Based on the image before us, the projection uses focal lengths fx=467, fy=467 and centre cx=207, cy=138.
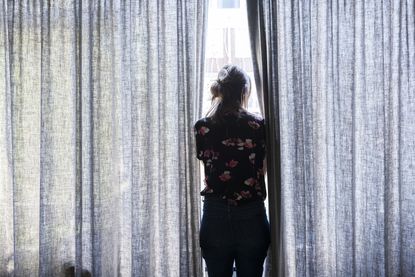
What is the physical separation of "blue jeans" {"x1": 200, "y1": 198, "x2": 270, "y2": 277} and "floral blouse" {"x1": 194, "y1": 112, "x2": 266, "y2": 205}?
0.05 meters

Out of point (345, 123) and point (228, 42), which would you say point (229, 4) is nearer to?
point (228, 42)

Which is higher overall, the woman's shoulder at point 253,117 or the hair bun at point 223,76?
the hair bun at point 223,76

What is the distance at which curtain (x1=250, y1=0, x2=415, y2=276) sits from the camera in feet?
7.65

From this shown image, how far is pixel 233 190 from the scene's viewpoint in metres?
2.03

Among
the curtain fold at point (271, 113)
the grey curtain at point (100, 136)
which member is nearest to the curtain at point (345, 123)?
the curtain fold at point (271, 113)

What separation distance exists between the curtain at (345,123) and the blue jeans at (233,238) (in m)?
0.31

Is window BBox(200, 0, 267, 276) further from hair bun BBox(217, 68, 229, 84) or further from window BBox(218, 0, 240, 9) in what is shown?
hair bun BBox(217, 68, 229, 84)

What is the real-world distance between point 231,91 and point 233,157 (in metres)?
0.31

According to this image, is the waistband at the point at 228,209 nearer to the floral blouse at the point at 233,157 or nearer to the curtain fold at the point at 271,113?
the floral blouse at the point at 233,157

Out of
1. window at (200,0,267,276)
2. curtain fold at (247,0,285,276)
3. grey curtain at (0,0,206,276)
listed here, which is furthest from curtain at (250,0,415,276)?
grey curtain at (0,0,206,276)

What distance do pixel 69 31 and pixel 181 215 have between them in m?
1.11

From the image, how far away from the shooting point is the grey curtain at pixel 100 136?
237 centimetres

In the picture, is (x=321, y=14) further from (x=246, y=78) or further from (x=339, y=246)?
(x=339, y=246)

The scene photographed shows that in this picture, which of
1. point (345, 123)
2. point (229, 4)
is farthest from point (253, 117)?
point (229, 4)
